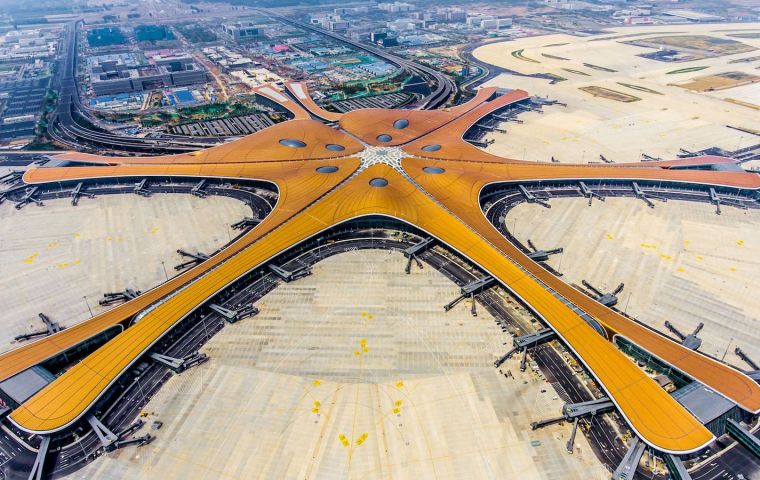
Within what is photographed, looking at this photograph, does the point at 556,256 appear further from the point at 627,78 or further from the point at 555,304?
the point at 627,78

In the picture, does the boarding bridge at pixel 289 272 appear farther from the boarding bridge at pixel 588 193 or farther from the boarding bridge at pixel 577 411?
the boarding bridge at pixel 588 193

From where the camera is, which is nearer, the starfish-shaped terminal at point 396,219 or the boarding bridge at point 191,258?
the starfish-shaped terminal at point 396,219

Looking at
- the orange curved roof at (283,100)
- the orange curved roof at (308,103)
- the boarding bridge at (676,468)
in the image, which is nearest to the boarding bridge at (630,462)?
the boarding bridge at (676,468)

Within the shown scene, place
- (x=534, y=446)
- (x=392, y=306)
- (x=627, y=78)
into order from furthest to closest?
1. (x=627, y=78)
2. (x=392, y=306)
3. (x=534, y=446)

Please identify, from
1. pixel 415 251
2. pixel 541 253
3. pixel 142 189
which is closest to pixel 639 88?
pixel 541 253

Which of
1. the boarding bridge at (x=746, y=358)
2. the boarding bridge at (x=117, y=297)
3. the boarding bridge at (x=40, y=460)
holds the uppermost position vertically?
the boarding bridge at (x=117, y=297)

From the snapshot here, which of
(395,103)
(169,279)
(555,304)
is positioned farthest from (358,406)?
(395,103)
